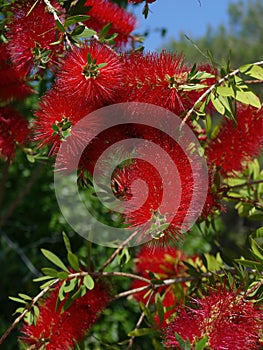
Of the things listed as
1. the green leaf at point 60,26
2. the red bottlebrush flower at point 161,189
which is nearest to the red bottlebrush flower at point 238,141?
the red bottlebrush flower at point 161,189

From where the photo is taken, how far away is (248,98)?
0.86 meters

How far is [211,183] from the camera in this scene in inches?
36.9

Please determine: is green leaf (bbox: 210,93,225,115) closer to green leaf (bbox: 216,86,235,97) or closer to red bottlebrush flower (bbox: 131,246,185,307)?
green leaf (bbox: 216,86,235,97)

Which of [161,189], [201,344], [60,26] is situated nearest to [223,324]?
[201,344]

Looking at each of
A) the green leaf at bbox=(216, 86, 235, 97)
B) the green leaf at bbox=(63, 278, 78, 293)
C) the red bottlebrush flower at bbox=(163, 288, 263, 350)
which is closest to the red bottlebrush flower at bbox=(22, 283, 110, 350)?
the green leaf at bbox=(63, 278, 78, 293)

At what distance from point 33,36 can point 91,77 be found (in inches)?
5.4

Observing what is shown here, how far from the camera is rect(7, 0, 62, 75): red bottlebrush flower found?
86 cm

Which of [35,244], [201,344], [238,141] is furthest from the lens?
[35,244]

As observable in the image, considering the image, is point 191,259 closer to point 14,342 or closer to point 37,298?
point 37,298

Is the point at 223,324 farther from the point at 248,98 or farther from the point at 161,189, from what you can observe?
Result: the point at 248,98

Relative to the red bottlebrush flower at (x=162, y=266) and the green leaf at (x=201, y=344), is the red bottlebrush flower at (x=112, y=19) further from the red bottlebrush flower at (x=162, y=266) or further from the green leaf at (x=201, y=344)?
the green leaf at (x=201, y=344)

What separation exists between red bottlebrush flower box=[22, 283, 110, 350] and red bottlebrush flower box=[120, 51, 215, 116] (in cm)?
37

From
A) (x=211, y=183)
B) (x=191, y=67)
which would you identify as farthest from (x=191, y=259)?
(x=191, y=67)

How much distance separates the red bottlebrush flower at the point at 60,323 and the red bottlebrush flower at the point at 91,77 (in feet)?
1.15
